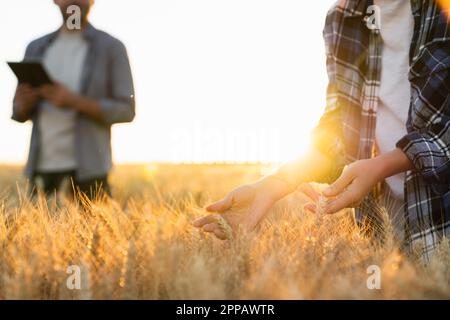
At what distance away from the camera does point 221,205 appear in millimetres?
1830

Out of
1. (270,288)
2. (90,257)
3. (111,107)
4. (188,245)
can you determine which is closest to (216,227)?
(188,245)

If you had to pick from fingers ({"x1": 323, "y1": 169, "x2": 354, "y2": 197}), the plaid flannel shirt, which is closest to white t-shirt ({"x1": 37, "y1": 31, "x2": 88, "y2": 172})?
the plaid flannel shirt

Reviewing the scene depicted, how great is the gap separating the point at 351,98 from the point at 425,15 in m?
0.40

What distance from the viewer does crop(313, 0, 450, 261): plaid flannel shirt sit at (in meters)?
1.90

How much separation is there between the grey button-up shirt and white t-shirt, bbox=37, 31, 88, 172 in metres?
0.04

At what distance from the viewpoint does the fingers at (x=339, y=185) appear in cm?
177

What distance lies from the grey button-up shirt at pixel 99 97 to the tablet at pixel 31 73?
0.23m

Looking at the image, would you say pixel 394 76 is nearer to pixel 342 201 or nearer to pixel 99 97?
pixel 342 201

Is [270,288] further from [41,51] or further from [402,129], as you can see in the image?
[41,51]

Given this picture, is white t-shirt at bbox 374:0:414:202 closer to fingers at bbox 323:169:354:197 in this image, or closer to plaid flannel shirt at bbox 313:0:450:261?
plaid flannel shirt at bbox 313:0:450:261

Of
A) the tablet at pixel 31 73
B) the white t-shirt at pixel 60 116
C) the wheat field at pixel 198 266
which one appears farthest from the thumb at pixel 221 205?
the white t-shirt at pixel 60 116

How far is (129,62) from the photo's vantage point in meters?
4.01

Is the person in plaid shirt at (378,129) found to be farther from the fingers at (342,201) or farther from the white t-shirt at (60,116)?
the white t-shirt at (60,116)

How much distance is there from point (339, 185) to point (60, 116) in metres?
2.50
